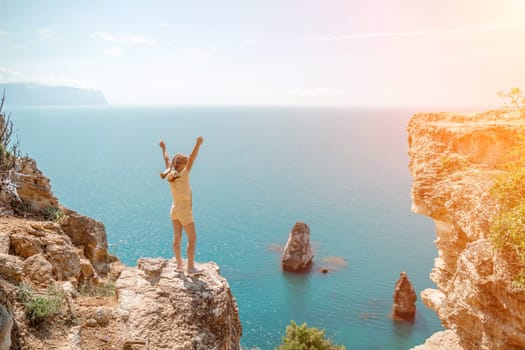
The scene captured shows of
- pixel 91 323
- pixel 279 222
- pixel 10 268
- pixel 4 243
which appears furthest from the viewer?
pixel 279 222

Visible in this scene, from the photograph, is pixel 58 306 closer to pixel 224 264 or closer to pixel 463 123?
pixel 463 123

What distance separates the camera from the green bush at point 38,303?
7820mm

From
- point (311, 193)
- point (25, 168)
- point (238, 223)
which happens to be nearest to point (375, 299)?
point (238, 223)

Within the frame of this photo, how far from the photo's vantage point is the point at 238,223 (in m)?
84.4

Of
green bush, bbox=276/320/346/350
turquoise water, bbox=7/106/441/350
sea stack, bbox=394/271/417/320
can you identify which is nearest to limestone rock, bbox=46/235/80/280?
turquoise water, bbox=7/106/441/350

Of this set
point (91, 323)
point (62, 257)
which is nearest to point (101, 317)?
point (91, 323)

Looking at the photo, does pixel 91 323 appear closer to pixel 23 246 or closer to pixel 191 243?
pixel 191 243

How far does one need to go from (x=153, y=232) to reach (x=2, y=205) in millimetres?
66657

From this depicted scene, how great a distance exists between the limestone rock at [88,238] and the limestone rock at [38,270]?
402cm

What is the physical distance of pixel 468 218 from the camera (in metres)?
17.2

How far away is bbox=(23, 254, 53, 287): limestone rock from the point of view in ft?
29.8

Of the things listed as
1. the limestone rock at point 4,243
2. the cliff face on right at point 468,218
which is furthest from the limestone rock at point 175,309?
the cliff face on right at point 468,218

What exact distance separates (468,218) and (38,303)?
53.3ft

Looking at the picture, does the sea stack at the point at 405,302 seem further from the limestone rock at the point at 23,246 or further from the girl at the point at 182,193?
the limestone rock at the point at 23,246
